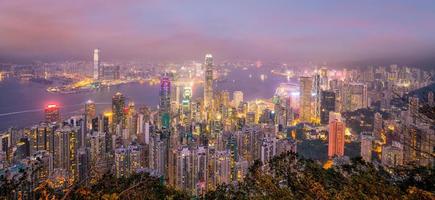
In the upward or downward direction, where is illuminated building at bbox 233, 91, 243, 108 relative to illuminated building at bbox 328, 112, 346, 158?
upward

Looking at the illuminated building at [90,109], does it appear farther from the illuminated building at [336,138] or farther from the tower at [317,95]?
the tower at [317,95]

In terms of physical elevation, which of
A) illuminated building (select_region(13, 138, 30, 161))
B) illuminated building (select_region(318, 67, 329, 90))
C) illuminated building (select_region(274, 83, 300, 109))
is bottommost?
illuminated building (select_region(13, 138, 30, 161))

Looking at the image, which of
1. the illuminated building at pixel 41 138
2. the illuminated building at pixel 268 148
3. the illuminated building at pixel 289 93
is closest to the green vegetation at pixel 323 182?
the illuminated building at pixel 268 148

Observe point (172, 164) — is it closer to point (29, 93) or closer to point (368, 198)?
point (368, 198)

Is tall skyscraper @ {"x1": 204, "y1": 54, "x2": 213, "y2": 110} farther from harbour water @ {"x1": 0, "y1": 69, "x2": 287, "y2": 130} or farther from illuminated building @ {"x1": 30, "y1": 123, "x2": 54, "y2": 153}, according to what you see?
illuminated building @ {"x1": 30, "y1": 123, "x2": 54, "y2": 153}

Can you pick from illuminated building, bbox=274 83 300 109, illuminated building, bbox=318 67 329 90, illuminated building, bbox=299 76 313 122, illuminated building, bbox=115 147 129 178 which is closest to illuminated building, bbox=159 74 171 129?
illuminated building, bbox=274 83 300 109

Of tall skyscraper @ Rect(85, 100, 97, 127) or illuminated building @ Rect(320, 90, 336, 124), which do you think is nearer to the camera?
tall skyscraper @ Rect(85, 100, 97, 127)
